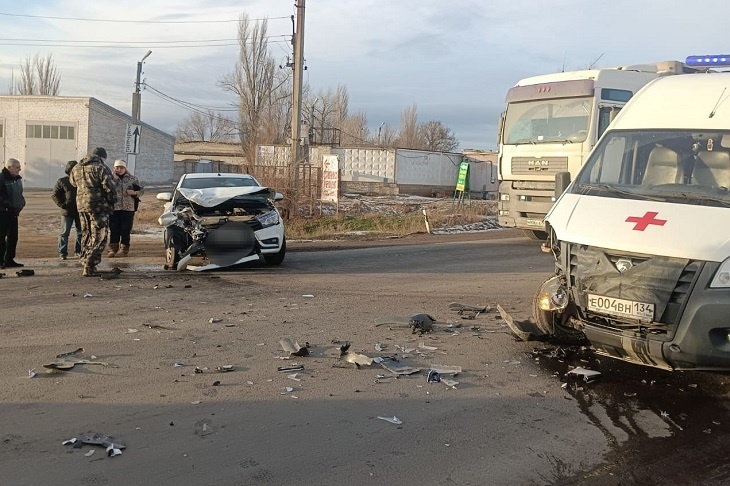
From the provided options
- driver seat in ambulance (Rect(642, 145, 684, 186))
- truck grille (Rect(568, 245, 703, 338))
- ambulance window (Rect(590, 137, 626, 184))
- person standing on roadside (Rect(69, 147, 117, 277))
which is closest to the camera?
truck grille (Rect(568, 245, 703, 338))

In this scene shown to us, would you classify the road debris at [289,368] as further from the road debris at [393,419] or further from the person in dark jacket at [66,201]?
the person in dark jacket at [66,201]

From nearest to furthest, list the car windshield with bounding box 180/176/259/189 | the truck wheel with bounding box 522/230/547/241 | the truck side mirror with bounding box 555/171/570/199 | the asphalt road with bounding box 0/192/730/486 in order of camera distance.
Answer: the asphalt road with bounding box 0/192/730/486 → the truck side mirror with bounding box 555/171/570/199 → the car windshield with bounding box 180/176/259/189 → the truck wheel with bounding box 522/230/547/241

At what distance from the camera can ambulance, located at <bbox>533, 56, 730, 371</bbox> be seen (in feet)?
15.6

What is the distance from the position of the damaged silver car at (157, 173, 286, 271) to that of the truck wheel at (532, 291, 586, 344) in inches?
232

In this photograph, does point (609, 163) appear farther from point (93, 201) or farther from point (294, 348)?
point (93, 201)

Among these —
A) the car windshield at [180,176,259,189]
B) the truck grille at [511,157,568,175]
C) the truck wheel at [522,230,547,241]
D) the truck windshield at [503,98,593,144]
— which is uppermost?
the truck windshield at [503,98,593,144]

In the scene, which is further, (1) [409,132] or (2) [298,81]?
(1) [409,132]

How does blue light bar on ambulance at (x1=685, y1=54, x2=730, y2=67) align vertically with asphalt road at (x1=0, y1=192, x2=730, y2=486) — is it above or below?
above

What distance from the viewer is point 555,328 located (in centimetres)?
632

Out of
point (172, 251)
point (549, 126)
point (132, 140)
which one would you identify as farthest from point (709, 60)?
point (132, 140)

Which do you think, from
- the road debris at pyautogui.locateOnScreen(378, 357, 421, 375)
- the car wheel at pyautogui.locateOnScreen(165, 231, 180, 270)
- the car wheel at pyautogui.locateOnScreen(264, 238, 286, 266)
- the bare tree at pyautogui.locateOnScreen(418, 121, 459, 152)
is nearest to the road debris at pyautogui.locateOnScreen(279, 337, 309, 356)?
the road debris at pyautogui.locateOnScreen(378, 357, 421, 375)

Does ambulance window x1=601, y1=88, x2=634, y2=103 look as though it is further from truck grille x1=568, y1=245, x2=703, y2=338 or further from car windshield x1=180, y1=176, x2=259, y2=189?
truck grille x1=568, y1=245, x2=703, y2=338

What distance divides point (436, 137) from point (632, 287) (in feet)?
253

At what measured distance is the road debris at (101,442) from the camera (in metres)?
4.08
